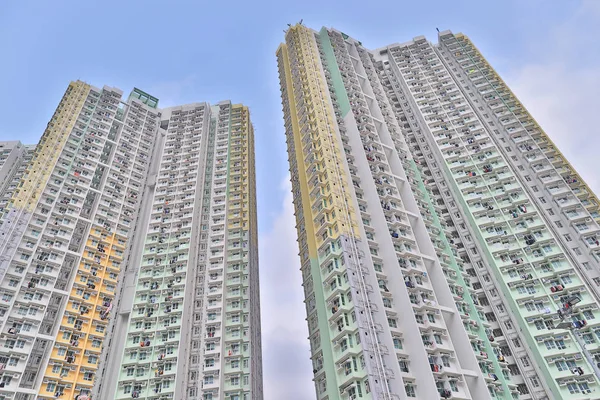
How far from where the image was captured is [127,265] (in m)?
64.6

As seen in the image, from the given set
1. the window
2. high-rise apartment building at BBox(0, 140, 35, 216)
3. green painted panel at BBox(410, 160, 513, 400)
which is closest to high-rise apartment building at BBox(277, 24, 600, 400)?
green painted panel at BBox(410, 160, 513, 400)

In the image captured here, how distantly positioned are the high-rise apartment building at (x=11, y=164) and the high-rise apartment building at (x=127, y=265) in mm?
12003

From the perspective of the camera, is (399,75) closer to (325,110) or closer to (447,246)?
(325,110)

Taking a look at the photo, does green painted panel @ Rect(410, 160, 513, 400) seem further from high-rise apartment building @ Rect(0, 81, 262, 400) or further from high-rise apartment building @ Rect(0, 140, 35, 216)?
high-rise apartment building @ Rect(0, 140, 35, 216)

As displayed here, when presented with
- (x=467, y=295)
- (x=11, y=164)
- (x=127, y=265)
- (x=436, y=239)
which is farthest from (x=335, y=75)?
(x=11, y=164)

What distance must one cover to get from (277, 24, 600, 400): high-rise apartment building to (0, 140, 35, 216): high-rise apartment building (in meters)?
48.8

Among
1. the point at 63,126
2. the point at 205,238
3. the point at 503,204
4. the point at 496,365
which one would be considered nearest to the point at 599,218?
the point at 503,204

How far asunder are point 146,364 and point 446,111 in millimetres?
60290

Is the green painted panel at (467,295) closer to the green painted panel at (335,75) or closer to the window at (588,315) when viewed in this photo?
the window at (588,315)

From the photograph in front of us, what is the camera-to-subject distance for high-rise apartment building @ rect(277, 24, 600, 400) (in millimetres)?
42500

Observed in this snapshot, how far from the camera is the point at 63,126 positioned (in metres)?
75.4

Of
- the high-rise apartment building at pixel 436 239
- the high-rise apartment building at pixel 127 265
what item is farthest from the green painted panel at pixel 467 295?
the high-rise apartment building at pixel 127 265

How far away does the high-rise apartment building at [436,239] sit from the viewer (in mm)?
42500

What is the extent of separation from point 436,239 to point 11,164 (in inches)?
2997
